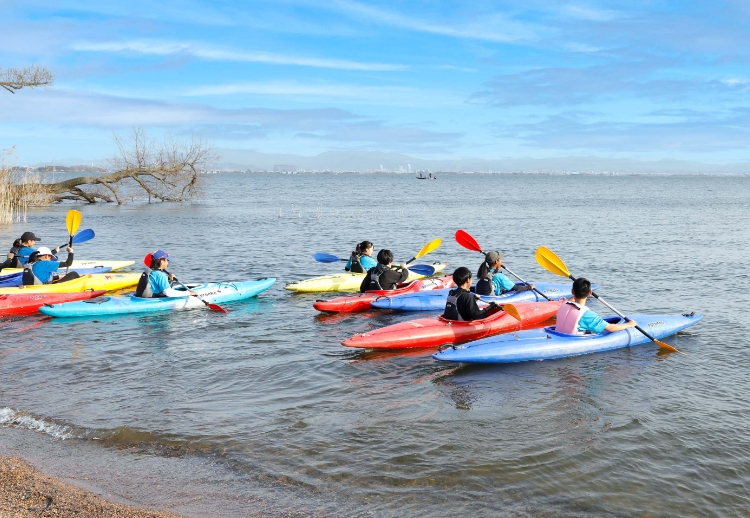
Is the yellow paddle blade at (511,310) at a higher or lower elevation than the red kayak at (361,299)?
higher

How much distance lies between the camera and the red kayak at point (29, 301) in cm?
1235

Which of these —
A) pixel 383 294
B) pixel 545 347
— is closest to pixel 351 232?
pixel 383 294

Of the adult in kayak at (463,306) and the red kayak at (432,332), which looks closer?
the red kayak at (432,332)

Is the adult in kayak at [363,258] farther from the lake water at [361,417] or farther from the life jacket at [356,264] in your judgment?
the lake water at [361,417]

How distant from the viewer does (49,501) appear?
16.7ft

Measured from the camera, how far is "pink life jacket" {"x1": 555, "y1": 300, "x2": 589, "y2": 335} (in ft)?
31.6

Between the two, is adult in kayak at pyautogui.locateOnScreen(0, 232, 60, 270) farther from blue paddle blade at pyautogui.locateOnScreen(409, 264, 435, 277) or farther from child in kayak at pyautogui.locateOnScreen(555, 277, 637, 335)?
child in kayak at pyautogui.locateOnScreen(555, 277, 637, 335)

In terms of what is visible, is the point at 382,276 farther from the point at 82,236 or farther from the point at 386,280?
the point at 82,236

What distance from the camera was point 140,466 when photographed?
6066 millimetres

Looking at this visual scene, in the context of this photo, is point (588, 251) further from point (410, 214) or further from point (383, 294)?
point (410, 214)

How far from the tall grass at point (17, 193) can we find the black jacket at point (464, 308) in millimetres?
22610

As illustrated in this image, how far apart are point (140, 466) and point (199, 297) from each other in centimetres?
706

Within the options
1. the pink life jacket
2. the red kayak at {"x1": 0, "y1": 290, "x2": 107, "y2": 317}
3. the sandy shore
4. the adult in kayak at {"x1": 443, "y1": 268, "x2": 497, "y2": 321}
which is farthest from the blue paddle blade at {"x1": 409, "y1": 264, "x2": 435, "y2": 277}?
the sandy shore

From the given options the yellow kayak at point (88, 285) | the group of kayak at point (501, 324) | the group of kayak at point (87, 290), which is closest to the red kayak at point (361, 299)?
the group of kayak at point (501, 324)
